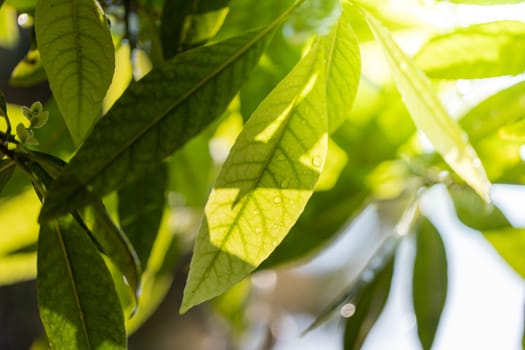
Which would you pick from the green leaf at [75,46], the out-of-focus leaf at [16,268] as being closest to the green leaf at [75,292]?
the green leaf at [75,46]

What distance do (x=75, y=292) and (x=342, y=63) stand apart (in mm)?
258

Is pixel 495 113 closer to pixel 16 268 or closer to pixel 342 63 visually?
pixel 342 63

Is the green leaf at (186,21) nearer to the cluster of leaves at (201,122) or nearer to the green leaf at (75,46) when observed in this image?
the cluster of leaves at (201,122)

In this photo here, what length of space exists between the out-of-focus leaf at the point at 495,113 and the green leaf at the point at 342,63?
0.17 meters

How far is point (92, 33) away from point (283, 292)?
197 cm

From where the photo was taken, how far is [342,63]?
0.61 m

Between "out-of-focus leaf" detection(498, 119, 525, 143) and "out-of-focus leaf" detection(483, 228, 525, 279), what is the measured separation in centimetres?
21

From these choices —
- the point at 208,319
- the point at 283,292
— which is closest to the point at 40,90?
the point at 208,319

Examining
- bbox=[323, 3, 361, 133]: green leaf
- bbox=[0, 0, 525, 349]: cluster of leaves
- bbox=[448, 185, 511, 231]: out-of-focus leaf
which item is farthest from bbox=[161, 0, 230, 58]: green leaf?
bbox=[448, 185, 511, 231]: out-of-focus leaf

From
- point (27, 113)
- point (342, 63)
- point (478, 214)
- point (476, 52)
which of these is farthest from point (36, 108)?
point (478, 214)

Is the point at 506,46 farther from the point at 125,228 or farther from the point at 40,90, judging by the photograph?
the point at 40,90

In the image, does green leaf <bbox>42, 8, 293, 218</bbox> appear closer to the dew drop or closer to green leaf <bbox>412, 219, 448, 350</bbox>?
the dew drop

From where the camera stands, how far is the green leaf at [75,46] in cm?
53

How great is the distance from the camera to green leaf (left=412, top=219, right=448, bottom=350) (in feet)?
2.85
